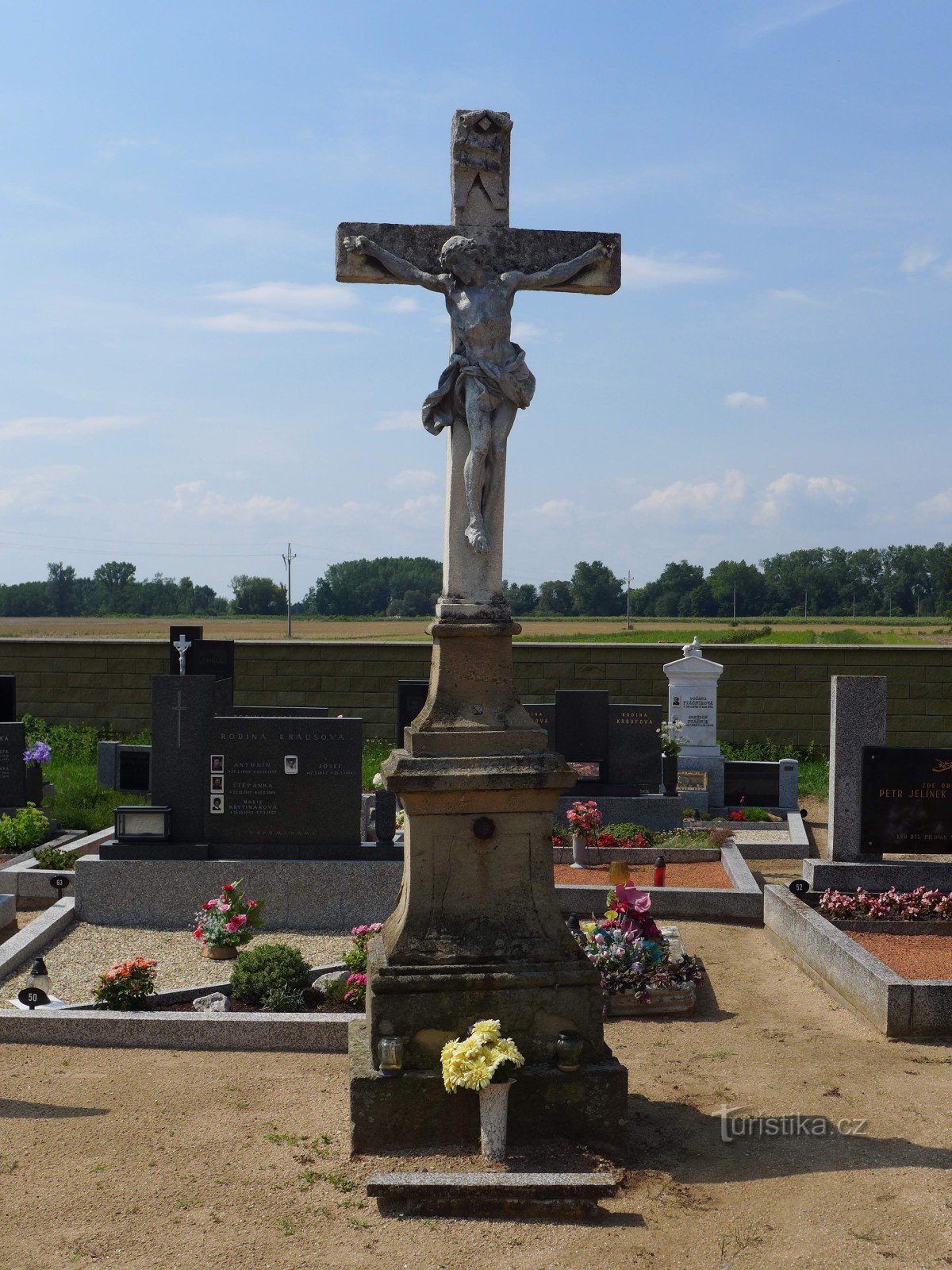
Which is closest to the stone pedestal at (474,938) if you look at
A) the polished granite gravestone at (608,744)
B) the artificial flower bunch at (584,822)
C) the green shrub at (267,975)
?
the green shrub at (267,975)

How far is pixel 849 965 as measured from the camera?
792 centimetres

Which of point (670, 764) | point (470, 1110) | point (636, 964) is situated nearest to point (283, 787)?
point (636, 964)

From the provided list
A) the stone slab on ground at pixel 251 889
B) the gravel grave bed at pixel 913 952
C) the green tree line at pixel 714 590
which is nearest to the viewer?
the gravel grave bed at pixel 913 952

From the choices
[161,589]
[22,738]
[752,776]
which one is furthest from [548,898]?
[161,589]

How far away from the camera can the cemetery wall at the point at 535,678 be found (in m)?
20.9

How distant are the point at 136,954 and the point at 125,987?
1.98m

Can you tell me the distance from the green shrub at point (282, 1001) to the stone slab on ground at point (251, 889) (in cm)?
262

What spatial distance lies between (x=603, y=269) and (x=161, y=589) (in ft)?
260

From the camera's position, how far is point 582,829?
1241 centimetres

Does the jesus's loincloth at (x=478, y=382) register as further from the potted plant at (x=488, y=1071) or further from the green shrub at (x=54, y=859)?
the green shrub at (x=54, y=859)

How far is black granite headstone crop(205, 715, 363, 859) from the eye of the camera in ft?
34.8

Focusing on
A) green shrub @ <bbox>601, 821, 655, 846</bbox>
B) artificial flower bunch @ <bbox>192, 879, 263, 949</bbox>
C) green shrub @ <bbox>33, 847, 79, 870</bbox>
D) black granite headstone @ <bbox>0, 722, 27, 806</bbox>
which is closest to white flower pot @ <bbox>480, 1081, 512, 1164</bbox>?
artificial flower bunch @ <bbox>192, 879, 263, 949</bbox>

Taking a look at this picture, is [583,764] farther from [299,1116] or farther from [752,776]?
[299,1116]

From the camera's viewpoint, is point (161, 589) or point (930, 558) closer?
point (930, 558)
